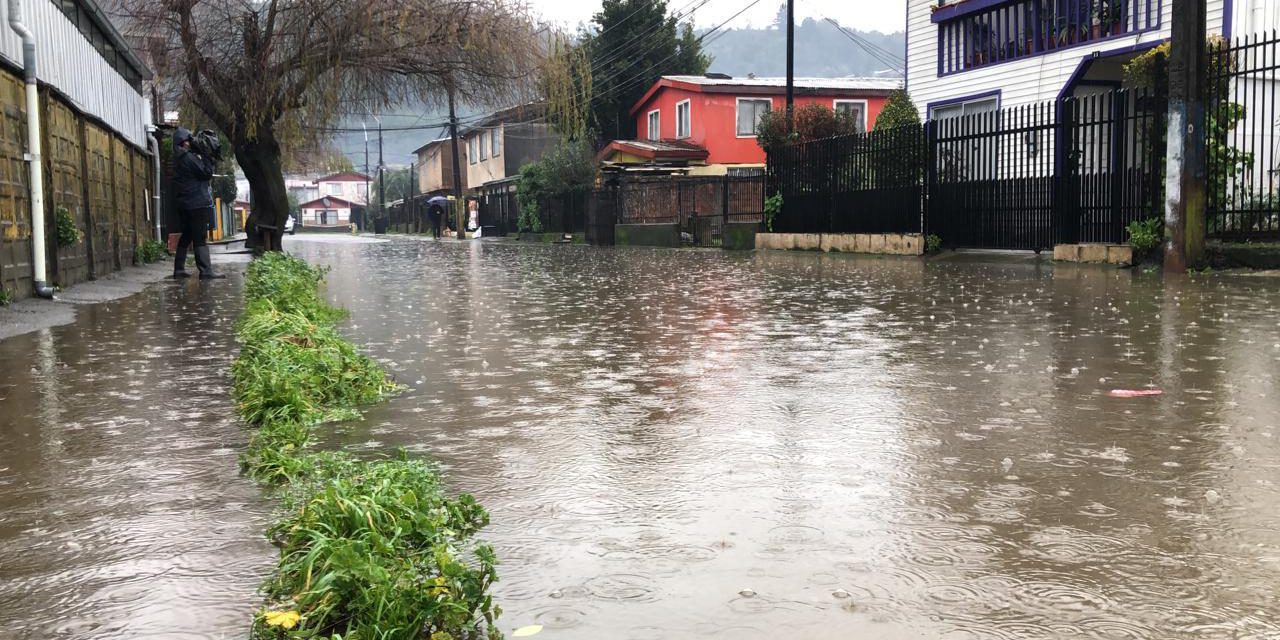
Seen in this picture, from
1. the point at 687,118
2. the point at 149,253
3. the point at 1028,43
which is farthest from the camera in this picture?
the point at 687,118

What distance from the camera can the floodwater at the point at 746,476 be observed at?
Result: 9.14ft

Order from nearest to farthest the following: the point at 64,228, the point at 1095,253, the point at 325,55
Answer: the point at 64,228, the point at 1095,253, the point at 325,55

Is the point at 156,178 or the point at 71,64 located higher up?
the point at 71,64

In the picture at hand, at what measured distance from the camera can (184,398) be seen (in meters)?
5.74

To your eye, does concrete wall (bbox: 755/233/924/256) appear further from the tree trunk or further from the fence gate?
the fence gate

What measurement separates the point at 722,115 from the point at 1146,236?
1174 inches

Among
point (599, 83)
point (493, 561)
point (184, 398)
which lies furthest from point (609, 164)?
point (493, 561)

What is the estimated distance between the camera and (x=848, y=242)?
22859mm

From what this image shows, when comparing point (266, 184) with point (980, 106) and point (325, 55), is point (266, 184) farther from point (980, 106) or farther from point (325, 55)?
point (980, 106)

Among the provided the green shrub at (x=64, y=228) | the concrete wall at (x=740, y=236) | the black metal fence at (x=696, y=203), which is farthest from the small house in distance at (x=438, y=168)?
the green shrub at (x=64, y=228)

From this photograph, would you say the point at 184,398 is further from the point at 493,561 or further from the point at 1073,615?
the point at 1073,615

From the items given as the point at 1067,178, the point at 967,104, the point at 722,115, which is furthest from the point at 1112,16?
the point at 722,115

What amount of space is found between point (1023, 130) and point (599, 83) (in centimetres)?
3679

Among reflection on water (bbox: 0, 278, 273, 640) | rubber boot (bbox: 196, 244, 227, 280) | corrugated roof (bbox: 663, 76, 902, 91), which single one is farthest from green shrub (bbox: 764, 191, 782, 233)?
reflection on water (bbox: 0, 278, 273, 640)
